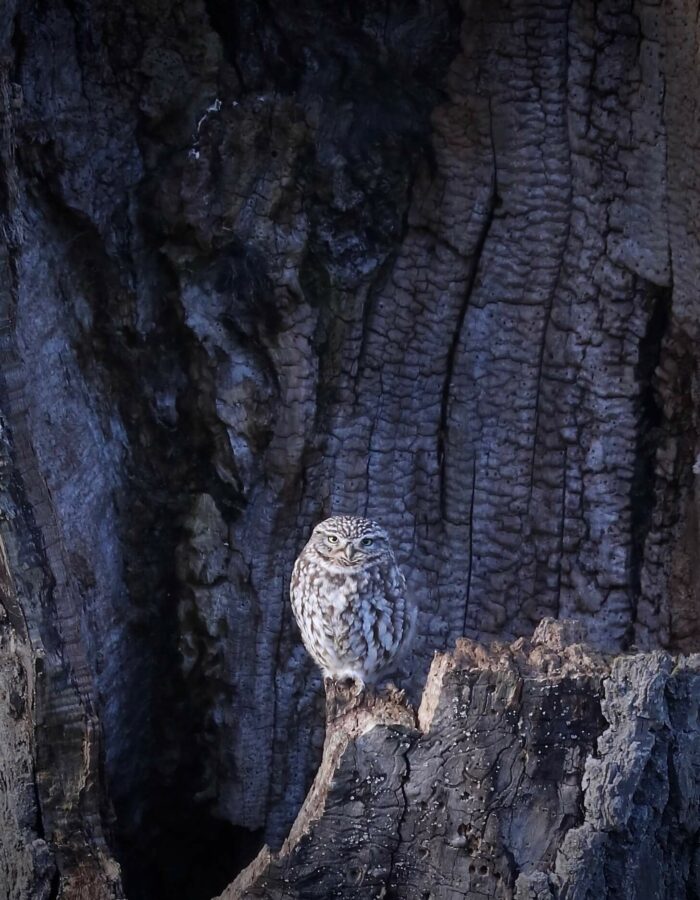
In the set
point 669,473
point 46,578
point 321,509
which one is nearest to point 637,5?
point 669,473

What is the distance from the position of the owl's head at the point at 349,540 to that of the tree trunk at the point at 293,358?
20 centimetres

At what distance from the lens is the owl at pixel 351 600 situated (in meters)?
3.32

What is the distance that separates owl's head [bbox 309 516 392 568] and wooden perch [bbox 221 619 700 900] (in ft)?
2.50

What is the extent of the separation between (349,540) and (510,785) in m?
0.97

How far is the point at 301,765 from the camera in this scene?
365 cm

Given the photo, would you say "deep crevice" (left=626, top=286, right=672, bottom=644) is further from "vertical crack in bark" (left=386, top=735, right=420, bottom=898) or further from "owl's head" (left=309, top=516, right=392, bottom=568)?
"vertical crack in bark" (left=386, top=735, right=420, bottom=898)

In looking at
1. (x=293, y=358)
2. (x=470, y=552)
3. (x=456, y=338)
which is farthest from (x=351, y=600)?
(x=456, y=338)

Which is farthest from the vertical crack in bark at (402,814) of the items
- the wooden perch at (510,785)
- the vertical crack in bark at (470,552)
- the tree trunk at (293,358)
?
the vertical crack in bark at (470,552)

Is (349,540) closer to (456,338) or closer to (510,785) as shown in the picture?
(456,338)

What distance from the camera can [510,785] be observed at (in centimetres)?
251

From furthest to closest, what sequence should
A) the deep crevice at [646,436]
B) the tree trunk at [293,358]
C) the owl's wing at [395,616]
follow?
the owl's wing at [395,616]
the deep crevice at [646,436]
the tree trunk at [293,358]

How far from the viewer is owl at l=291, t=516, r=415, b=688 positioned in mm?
3320

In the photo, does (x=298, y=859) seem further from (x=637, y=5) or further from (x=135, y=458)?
(x=637, y=5)

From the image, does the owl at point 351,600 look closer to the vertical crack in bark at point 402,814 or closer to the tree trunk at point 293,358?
the tree trunk at point 293,358
